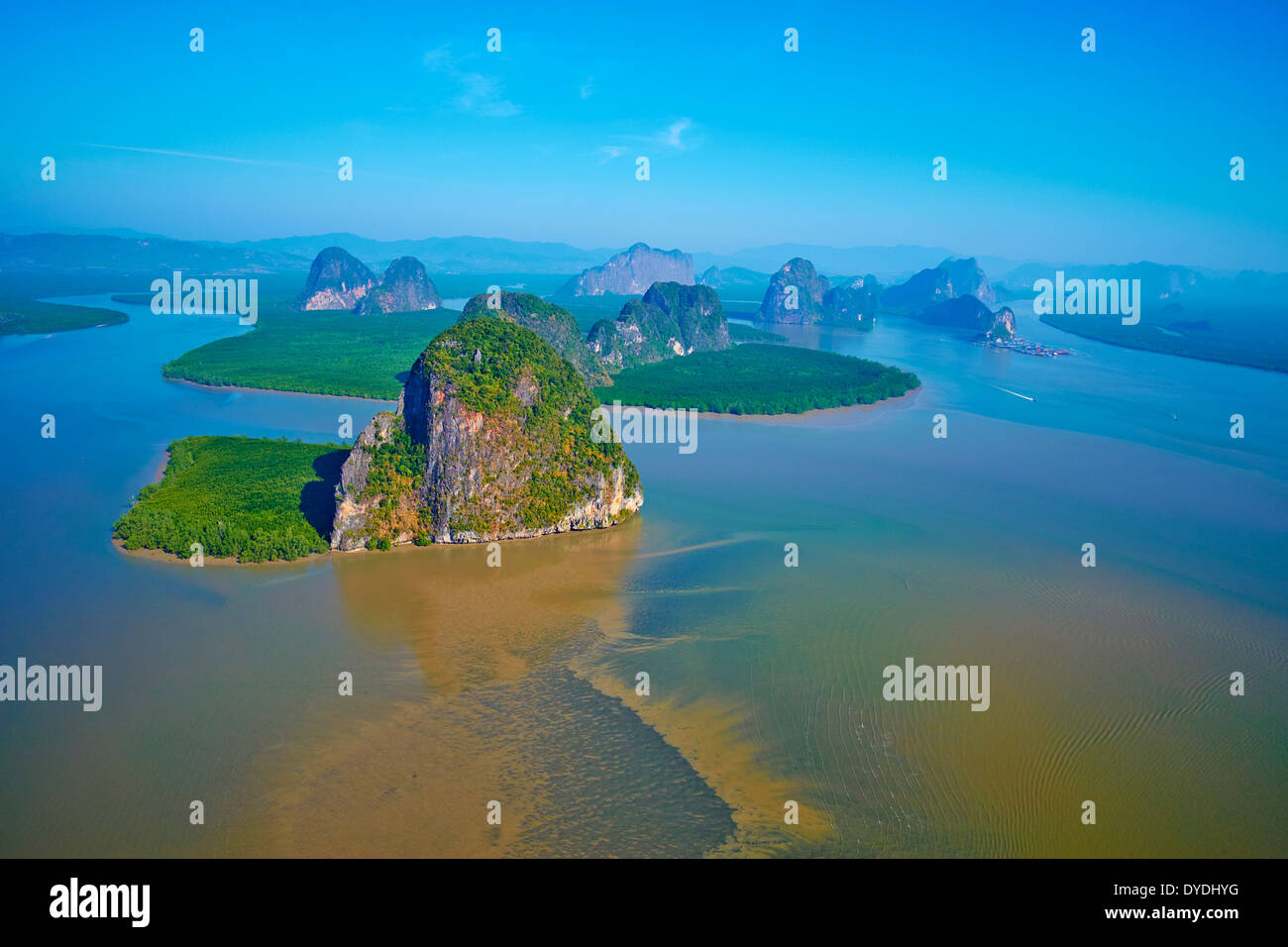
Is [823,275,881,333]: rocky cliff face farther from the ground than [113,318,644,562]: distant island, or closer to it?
farther from the ground

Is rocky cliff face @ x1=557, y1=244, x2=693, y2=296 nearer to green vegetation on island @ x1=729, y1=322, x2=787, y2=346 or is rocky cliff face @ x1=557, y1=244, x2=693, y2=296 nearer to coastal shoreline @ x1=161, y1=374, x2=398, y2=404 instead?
green vegetation on island @ x1=729, y1=322, x2=787, y2=346

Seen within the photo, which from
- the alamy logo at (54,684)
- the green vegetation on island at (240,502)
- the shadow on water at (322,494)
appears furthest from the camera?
the shadow on water at (322,494)

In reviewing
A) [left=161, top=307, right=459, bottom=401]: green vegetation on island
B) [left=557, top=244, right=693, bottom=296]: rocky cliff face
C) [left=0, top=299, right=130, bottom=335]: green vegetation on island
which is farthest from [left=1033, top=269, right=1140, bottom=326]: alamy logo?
[left=0, top=299, right=130, bottom=335]: green vegetation on island

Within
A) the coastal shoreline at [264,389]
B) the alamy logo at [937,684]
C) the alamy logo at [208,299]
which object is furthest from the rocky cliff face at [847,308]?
the alamy logo at [937,684]

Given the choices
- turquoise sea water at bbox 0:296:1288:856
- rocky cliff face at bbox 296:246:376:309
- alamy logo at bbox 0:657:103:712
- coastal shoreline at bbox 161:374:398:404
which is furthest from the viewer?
rocky cliff face at bbox 296:246:376:309

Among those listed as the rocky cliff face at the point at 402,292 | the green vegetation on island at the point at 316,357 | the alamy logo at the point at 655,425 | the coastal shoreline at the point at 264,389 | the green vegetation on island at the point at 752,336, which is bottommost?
the alamy logo at the point at 655,425

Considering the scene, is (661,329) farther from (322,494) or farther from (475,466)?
(475,466)

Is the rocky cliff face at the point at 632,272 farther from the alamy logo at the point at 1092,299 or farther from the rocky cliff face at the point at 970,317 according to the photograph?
the alamy logo at the point at 1092,299

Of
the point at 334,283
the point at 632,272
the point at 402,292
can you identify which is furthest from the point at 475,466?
the point at 632,272
